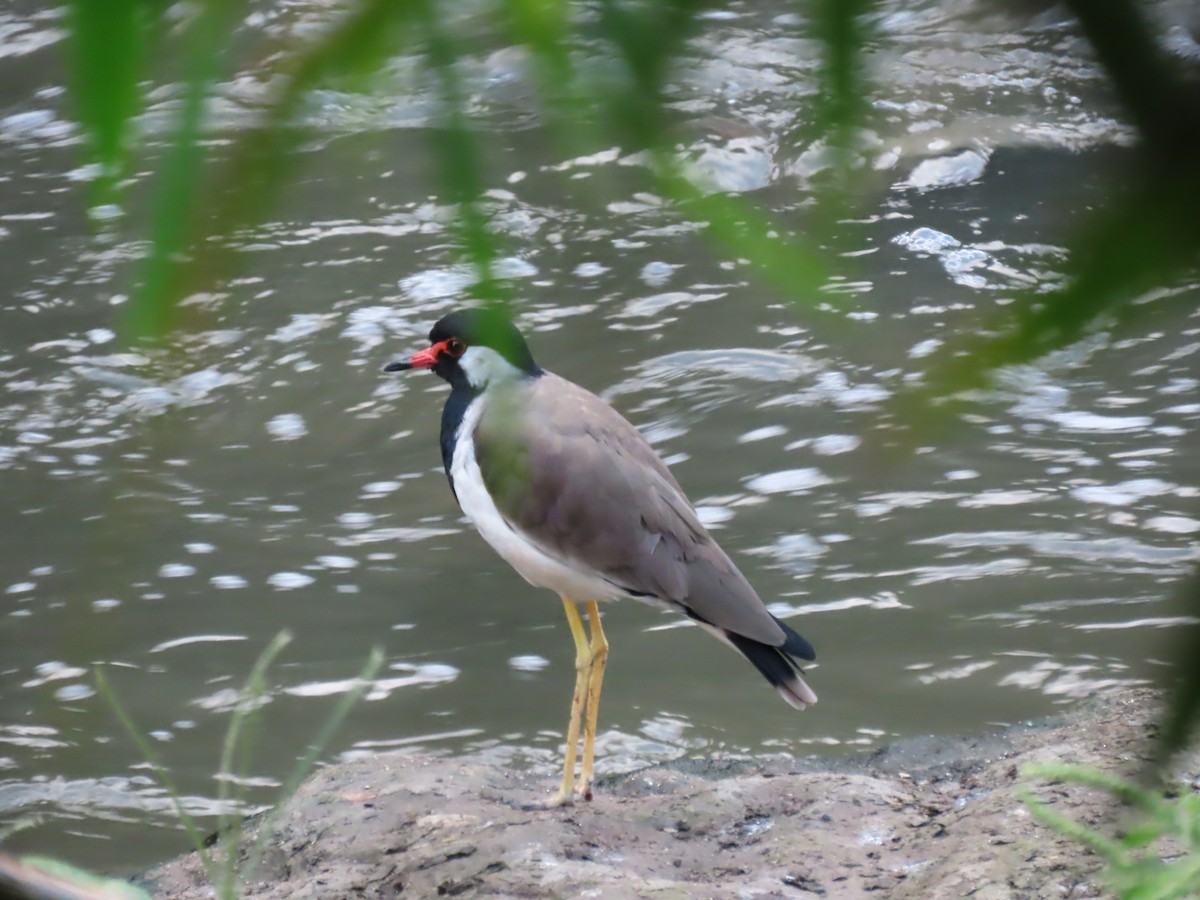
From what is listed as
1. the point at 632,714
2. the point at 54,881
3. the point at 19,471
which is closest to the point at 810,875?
the point at 632,714

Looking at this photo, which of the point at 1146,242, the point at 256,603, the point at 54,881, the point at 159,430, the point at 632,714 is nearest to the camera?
the point at 1146,242

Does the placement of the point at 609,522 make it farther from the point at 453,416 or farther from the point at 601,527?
the point at 453,416

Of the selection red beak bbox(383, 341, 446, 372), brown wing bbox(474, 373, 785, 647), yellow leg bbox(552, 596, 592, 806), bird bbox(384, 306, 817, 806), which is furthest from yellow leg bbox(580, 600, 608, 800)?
red beak bbox(383, 341, 446, 372)

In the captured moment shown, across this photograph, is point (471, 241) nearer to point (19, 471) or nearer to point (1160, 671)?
point (1160, 671)

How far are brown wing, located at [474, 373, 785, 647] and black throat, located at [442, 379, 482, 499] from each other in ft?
0.91

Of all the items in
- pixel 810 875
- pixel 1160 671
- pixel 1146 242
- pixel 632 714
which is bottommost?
pixel 632 714

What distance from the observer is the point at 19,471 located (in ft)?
23.4

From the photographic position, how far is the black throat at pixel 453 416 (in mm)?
4234

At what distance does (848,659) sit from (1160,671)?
4.85 m

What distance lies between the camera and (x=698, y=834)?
3.83 metres

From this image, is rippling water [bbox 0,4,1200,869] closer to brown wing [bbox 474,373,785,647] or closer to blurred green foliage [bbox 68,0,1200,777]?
brown wing [bbox 474,373,785,647]

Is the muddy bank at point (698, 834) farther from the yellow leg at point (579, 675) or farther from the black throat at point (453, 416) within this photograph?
the black throat at point (453, 416)

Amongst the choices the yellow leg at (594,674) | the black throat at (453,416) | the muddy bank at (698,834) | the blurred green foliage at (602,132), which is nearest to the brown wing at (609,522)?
the black throat at (453,416)

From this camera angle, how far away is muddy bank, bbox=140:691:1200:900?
10.8ft
